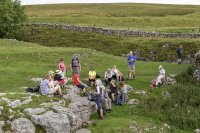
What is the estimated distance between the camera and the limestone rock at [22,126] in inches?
1123

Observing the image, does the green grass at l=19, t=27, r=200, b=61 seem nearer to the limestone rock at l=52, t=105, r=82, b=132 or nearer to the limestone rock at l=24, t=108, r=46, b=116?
the limestone rock at l=52, t=105, r=82, b=132

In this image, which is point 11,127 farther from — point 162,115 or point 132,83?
point 132,83

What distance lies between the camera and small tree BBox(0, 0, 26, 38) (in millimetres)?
94438

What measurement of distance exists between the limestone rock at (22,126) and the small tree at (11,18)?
220ft

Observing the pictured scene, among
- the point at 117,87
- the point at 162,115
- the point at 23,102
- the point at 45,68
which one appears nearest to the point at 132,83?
the point at 117,87

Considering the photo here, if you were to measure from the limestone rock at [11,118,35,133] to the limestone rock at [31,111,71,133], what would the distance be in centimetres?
62

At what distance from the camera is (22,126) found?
28641mm

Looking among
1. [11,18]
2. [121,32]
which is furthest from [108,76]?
[11,18]

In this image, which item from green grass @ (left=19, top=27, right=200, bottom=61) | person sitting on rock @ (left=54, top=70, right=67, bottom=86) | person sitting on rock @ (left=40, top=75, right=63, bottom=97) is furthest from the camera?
green grass @ (left=19, top=27, right=200, bottom=61)

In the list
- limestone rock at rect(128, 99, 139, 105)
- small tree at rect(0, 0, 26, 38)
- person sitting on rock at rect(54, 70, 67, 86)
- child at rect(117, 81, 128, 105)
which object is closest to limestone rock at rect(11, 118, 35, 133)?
person sitting on rock at rect(54, 70, 67, 86)

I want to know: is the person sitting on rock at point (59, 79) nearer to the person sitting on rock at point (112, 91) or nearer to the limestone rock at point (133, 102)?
the person sitting on rock at point (112, 91)

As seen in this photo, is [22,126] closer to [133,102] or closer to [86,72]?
[133,102]

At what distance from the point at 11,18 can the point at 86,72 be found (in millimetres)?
53850

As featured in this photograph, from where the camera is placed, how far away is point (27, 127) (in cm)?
2872
